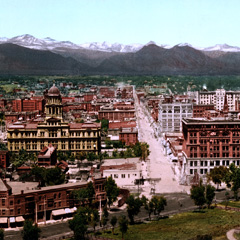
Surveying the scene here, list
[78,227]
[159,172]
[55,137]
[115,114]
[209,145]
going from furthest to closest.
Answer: [115,114] → [55,137] → [159,172] → [209,145] → [78,227]

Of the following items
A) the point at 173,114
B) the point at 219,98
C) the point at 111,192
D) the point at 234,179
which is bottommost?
the point at 111,192

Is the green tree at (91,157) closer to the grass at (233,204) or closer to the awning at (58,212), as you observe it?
the grass at (233,204)

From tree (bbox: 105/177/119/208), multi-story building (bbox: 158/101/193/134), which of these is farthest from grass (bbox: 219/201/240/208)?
multi-story building (bbox: 158/101/193/134)

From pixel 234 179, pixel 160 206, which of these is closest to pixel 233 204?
pixel 234 179

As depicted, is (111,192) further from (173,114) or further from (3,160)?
(173,114)

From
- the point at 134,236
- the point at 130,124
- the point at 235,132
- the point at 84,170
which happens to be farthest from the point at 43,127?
the point at 134,236

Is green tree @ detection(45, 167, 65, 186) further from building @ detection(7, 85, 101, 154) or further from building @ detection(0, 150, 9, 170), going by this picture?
building @ detection(7, 85, 101, 154)
